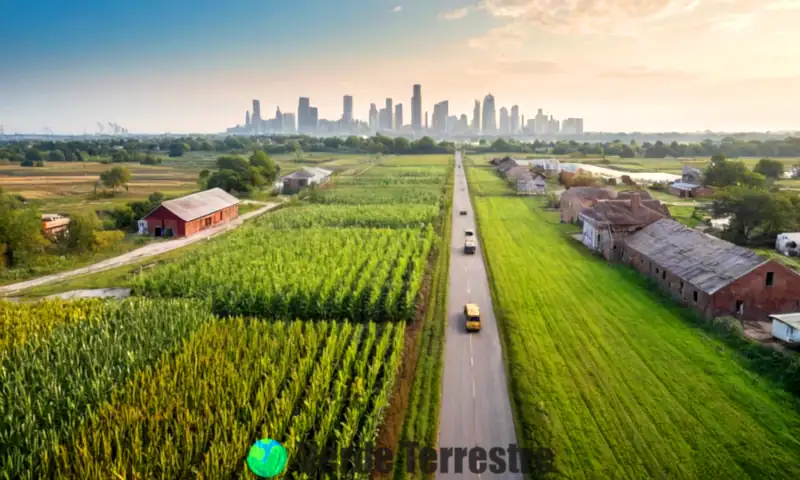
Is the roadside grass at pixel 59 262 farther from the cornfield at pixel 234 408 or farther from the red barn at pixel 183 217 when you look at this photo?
the cornfield at pixel 234 408

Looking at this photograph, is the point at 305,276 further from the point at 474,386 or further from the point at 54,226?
the point at 54,226

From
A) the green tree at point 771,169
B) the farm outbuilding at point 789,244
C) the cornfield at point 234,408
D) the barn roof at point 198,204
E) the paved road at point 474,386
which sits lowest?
the paved road at point 474,386

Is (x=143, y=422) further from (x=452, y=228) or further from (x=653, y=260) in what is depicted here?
(x=452, y=228)

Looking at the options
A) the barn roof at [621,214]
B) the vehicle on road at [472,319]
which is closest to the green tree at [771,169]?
the barn roof at [621,214]

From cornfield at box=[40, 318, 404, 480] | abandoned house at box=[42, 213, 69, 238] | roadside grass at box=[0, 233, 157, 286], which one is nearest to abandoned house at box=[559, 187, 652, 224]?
cornfield at box=[40, 318, 404, 480]

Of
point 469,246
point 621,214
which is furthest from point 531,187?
point 469,246

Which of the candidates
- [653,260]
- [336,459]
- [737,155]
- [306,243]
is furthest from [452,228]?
[737,155]
